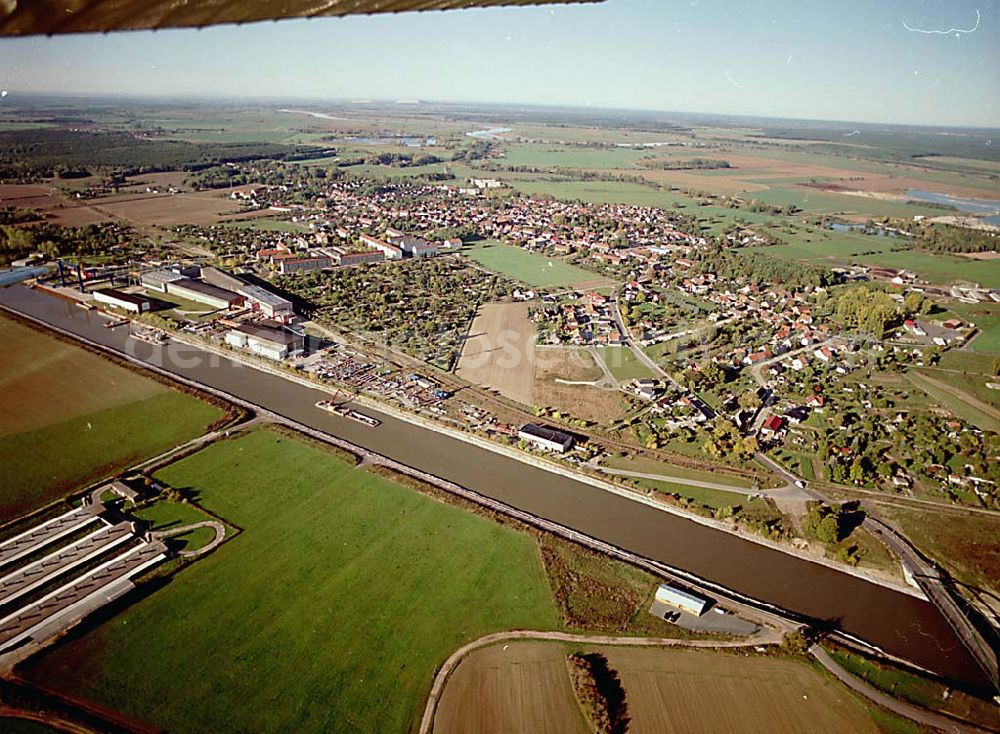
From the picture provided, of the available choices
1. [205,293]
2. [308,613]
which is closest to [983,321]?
[308,613]

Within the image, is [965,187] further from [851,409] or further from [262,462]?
[262,462]

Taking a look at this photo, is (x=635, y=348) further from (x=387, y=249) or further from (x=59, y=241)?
(x=59, y=241)

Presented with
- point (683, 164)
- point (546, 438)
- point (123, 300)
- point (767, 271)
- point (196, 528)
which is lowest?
point (196, 528)

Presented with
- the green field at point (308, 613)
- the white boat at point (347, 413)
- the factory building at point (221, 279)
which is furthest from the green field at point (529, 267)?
the green field at point (308, 613)

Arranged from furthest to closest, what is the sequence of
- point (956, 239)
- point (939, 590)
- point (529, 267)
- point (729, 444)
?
point (956, 239) < point (529, 267) < point (729, 444) < point (939, 590)

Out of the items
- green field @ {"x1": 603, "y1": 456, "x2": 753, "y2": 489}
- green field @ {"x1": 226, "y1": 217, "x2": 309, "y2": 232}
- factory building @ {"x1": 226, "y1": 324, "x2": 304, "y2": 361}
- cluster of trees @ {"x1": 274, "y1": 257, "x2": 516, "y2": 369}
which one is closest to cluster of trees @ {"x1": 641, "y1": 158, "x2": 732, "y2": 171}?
green field @ {"x1": 226, "y1": 217, "x2": 309, "y2": 232}

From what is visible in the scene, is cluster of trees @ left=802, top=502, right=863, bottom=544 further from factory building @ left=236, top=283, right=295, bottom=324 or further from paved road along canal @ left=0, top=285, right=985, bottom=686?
factory building @ left=236, top=283, right=295, bottom=324

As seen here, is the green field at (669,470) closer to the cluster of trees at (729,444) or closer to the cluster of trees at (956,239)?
the cluster of trees at (729,444)
